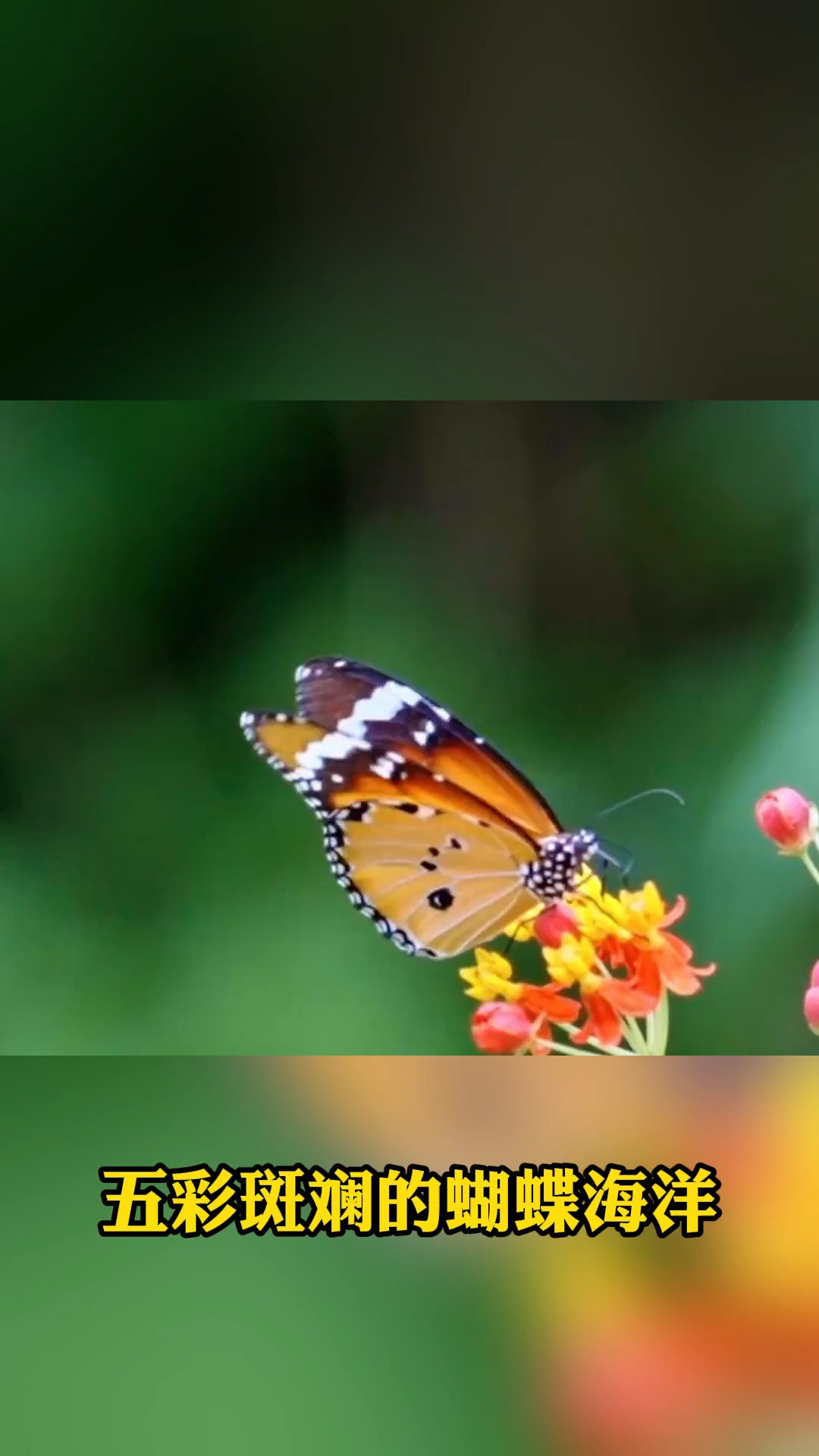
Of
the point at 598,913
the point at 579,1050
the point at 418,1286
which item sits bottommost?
the point at 418,1286

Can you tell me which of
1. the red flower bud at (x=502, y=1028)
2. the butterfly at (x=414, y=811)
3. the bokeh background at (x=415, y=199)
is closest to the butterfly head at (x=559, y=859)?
the butterfly at (x=414, y=811)

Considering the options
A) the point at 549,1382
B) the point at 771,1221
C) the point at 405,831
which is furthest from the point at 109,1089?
the point at 771,1221

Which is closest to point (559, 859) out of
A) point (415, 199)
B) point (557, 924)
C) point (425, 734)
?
point (557, 924)

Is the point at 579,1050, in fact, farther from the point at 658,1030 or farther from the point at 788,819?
the point at 788,819

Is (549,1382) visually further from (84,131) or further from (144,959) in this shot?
(84,131)

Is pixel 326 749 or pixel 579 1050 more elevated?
pixel 326 749

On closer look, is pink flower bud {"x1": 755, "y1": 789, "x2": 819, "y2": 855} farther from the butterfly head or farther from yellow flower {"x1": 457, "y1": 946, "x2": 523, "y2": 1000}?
yellow flower {"x1": 457, "y1": 946, "x2": 523, "y2": 1000}

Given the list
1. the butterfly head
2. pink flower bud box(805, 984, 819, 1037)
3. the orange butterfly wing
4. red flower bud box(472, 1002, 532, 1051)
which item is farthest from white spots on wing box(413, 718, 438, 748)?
pink flower bud box(805, 984, 819, 1037)
